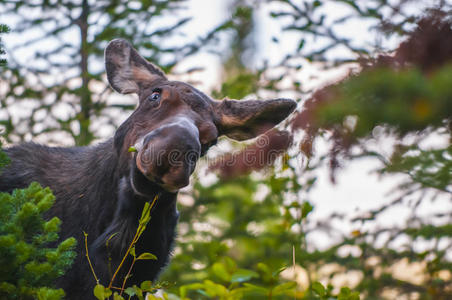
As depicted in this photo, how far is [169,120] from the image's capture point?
3893mm

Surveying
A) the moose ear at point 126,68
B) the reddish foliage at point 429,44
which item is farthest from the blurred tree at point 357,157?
the moose ear at point 126,68

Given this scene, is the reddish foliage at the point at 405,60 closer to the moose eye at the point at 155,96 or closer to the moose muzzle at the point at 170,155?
the moose muzzle at the point at 170,155

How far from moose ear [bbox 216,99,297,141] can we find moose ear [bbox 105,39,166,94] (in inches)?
33.6

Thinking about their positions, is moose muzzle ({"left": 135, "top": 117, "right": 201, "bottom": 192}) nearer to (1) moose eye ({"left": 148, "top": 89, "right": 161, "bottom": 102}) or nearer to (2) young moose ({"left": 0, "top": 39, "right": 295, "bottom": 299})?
(2) young moose ({"left": 0, "top": 39, "right": 295, "bottom": 299})

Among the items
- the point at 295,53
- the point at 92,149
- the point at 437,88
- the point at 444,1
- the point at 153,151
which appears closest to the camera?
the point at 437,88

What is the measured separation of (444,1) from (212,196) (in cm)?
647

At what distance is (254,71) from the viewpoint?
27.7 ft

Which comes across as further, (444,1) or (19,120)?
(19,120)

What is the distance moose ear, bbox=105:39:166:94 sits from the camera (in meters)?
5.09

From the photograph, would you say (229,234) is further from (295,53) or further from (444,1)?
(444,1)

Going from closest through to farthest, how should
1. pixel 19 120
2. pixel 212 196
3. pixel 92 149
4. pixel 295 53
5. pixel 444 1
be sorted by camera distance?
1. pixel 444 1
2. pixel 92 149
3. pixel 295 53
4. pixel 19 120
5. pixel 212 196

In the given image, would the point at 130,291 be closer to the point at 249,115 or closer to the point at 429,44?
the point at 429,44

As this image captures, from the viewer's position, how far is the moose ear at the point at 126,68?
16.7 ft

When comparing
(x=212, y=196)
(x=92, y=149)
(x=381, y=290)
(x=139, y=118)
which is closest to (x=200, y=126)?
(x=139, y=118)
